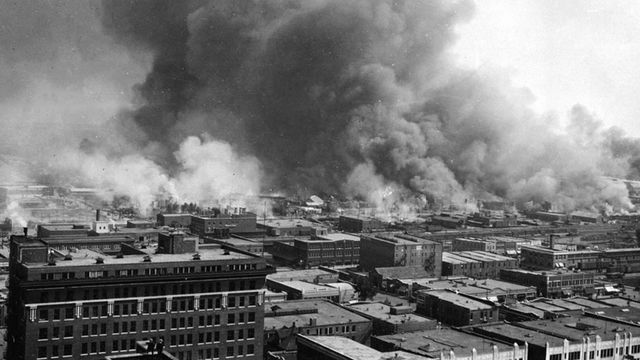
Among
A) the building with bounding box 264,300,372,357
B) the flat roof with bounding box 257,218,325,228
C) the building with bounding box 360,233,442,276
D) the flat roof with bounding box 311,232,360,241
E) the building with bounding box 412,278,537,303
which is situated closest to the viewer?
the building with bounding box 264,300,372,357

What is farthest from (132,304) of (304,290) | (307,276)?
(307,276)

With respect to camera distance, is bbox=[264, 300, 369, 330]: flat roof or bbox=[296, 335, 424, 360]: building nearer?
bbox=[296, 335, 424, 360]: building

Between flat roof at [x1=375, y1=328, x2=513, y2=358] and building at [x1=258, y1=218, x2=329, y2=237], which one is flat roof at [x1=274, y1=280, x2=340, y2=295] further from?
building at [x1=258, y1=218, x2=329, y2=237]

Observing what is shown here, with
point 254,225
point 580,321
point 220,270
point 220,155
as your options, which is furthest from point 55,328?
point 220,155

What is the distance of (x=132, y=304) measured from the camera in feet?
91.8

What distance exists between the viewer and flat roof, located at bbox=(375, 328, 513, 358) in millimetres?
30719

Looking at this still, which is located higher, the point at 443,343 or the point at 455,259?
the point at 455,259

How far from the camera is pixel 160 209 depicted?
8631cm

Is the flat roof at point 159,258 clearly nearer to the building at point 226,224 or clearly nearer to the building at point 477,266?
the building at point 477,266

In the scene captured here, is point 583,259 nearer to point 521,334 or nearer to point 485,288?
point 485,288

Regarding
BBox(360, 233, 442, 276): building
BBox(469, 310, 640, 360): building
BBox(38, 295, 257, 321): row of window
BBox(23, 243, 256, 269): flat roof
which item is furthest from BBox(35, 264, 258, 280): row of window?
BBox(360, 233, 442, 276): building

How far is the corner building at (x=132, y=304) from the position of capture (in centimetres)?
2667

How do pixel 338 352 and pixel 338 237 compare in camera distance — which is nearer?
pixel 338 352

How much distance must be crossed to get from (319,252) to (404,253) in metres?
7.69
